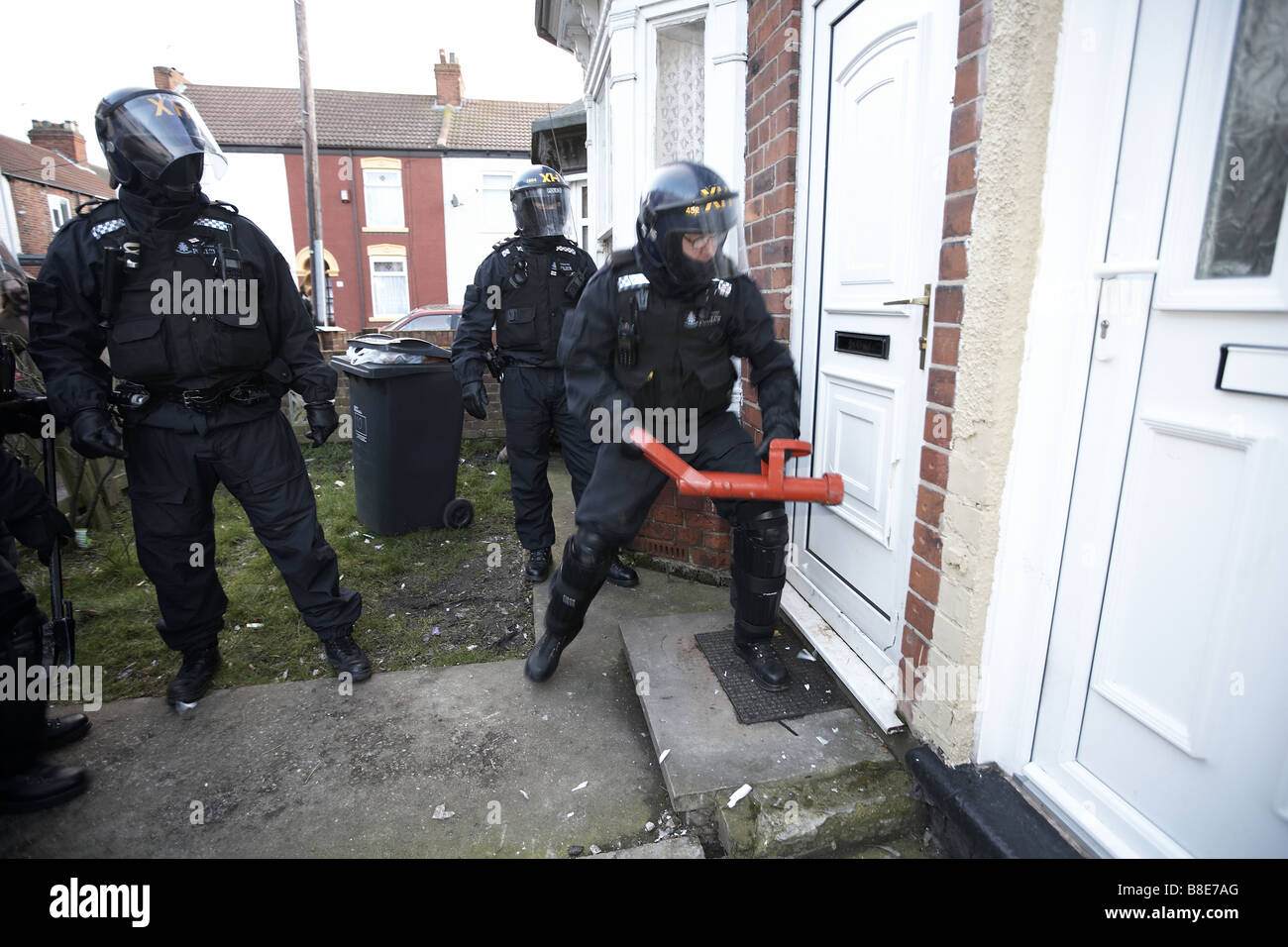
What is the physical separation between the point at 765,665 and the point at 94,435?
101 inches

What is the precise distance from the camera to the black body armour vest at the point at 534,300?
3658 millimetres

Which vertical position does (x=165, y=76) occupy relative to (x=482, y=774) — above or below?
above

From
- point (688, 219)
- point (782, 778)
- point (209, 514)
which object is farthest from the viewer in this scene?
point (209, 514)

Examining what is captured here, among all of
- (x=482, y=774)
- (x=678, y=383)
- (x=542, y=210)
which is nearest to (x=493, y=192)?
(x=542, y=210)

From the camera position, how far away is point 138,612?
3510mm

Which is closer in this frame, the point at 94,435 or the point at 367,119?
the point at 94,435

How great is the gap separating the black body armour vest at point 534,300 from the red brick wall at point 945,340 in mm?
2190

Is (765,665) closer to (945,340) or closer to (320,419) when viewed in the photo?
(945,340)

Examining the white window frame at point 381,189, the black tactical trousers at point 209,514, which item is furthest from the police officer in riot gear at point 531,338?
the white window frame at point 381,189

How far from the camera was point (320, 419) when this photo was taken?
2771 mm

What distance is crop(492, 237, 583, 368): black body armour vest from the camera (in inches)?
144

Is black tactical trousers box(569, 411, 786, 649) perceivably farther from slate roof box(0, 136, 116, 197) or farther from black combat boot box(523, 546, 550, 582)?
slate roof box(0, 136, 116, 197)
